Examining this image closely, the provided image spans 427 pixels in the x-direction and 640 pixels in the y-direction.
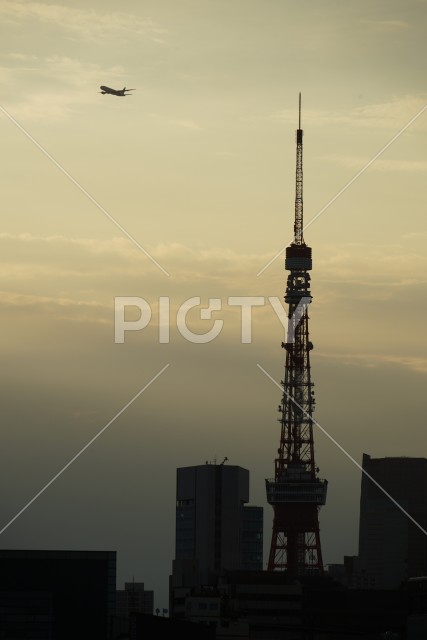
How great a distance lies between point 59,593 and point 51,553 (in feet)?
15.3

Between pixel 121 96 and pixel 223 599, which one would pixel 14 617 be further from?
pixel 121 96

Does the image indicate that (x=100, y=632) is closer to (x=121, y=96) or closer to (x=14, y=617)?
(x=14, y=617)

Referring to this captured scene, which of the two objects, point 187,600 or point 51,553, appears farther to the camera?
point 187,600

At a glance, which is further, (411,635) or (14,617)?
(411,635)

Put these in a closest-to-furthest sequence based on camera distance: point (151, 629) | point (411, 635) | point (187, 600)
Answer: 1. point (151, 629)
2. point (411, 635)
3. point (187, 600)

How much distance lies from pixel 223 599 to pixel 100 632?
1756cm

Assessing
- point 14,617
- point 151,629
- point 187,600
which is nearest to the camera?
point 151,629

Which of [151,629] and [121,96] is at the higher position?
[121,96]

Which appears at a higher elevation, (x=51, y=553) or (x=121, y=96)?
(x=121, y=96)

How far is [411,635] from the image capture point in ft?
563

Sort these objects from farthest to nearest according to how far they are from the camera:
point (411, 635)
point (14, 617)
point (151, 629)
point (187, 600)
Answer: point (187, 600) → point (411, 635) → point (14, 617) → point (151, 629)

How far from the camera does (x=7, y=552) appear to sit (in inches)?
6516

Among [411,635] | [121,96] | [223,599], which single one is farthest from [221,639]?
[121,96]

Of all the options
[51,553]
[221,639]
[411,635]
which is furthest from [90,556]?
[411,635]
